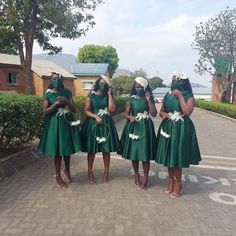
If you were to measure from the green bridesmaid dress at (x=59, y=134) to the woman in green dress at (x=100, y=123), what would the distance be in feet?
0.69

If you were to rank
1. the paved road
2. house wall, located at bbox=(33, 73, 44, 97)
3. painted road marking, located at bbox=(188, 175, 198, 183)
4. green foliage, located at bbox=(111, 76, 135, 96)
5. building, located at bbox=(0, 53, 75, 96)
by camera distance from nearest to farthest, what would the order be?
the paved road, painted road marking, located at bbox=(188, 175, 198, 183), building, located at bbox=(0, 53, 75, 96), house wall, located at bbox=(33, 73, 44, 97), green foliage, located at bbox=(111, 76, 135, 96)

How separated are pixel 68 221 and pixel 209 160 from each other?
17.6 feet

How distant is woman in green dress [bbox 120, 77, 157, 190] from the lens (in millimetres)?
5547

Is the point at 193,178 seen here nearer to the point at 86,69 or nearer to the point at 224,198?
the point at 224,198

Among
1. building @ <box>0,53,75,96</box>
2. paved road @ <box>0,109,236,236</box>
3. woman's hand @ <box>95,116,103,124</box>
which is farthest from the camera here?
building @ <box>0,53,75,96</box>

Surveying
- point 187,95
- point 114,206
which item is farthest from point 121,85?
point 114,206

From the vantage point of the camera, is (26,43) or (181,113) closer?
(181,113)

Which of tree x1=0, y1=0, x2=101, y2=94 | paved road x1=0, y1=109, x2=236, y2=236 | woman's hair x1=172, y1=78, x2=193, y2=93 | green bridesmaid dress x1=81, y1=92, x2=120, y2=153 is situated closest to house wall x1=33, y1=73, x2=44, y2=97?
tree x1=0, y1=0, x2=101, y2=94

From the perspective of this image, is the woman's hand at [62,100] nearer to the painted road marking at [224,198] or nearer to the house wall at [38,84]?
the painted road marking at [224,198]

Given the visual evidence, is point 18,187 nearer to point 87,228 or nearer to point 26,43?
point 87,228

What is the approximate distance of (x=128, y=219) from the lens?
4438mm

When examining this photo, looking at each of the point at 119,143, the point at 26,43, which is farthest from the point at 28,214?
the point at 26,43

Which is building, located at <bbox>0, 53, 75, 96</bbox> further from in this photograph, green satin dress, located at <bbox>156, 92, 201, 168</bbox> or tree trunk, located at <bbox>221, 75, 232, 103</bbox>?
green satin dress, located at <bbox>156, 92, 201, 168</bbox>

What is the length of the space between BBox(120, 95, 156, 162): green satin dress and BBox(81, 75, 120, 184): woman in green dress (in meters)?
0.30
